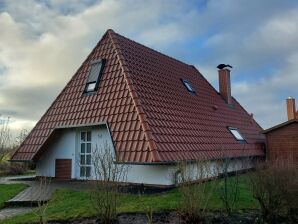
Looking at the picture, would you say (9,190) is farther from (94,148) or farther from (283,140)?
(283,140)

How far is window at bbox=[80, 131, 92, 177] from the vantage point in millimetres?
15995

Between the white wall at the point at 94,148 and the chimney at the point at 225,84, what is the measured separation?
7501 millimetres

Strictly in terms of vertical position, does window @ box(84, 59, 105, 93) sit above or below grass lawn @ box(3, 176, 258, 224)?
above

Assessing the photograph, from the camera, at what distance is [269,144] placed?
69.6 feet

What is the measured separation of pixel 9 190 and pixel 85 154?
356 centimetres

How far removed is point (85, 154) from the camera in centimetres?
1616

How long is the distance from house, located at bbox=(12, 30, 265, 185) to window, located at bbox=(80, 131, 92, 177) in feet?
0.06

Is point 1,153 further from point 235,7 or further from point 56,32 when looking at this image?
point 235,7

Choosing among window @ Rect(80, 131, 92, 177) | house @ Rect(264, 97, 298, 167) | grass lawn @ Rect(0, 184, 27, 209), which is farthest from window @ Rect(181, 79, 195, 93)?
grass lawn @ Rect(0, 184, 27, 209)

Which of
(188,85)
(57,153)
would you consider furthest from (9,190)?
(188,85)

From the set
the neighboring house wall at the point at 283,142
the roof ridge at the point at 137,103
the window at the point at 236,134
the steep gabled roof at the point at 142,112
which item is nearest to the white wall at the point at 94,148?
the steep gabled roof at the point at 142,112

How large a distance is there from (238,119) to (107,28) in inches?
416

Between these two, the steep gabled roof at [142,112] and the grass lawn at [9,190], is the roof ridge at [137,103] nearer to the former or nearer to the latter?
the steep gabled roof at [142,112]

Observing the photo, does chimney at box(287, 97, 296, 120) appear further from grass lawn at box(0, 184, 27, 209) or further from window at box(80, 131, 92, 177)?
grass lawn at box(0, 184, 27, 209)
